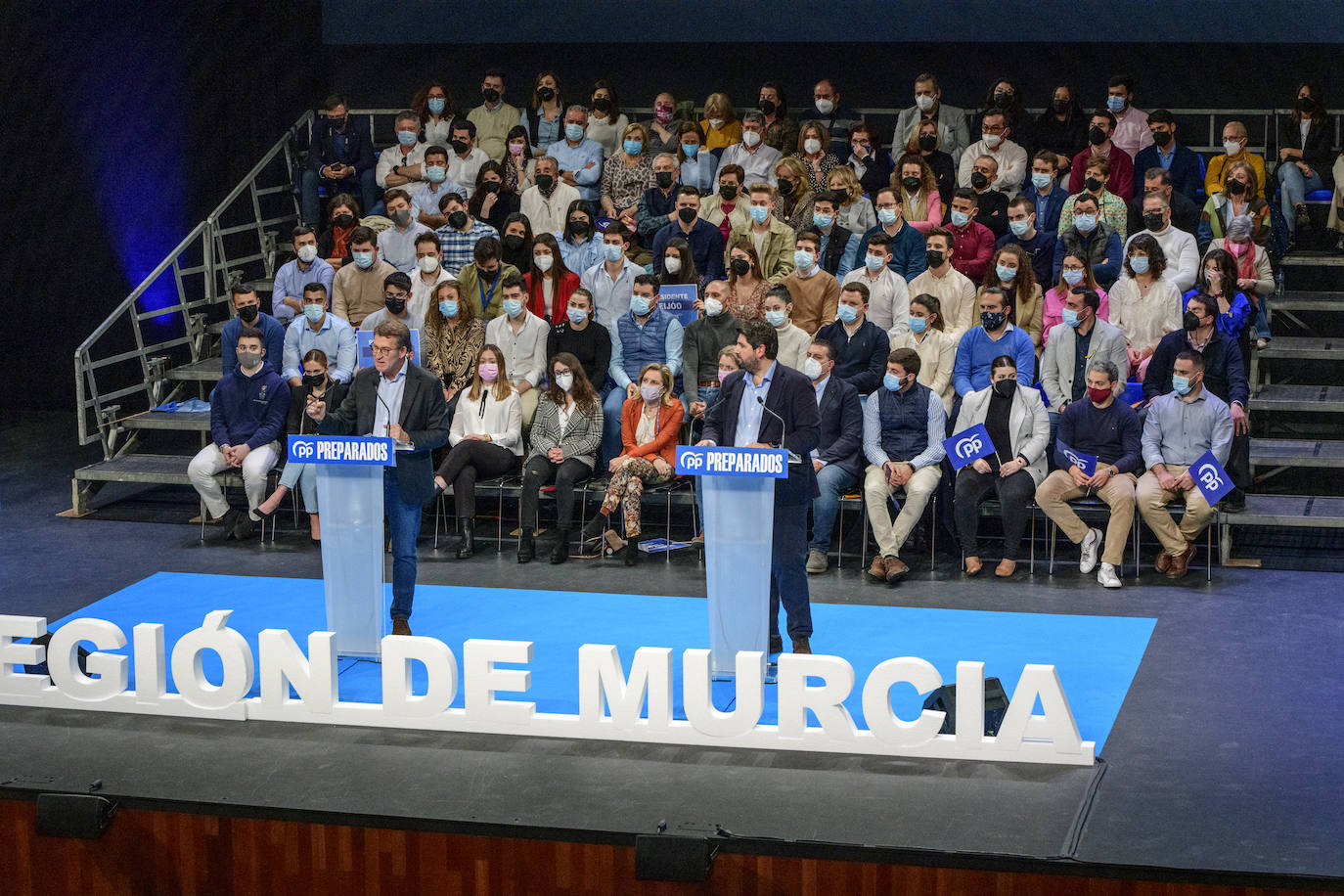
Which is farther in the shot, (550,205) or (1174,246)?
(550,205)

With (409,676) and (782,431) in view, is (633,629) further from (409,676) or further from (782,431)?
(409,676)

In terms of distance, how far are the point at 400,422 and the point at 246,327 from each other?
3152mm

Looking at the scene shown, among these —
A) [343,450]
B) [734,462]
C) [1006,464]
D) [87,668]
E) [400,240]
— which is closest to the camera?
[734,462]

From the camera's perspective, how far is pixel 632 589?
8461mm

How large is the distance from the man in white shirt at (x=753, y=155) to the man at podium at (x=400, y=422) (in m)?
4.59

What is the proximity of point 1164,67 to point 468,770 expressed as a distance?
8.69 m

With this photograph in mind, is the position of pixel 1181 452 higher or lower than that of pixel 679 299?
lower

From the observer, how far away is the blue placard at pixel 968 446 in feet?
28.0

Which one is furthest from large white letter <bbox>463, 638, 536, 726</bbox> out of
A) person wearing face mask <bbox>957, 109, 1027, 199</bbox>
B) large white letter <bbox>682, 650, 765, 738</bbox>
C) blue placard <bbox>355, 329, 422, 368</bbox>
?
person wearing face mask <bbox>957, 109, 1027, 199</bbox>

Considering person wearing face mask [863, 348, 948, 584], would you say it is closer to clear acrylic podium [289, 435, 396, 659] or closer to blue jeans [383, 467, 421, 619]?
blue jeans [383, 467, 421, 619]

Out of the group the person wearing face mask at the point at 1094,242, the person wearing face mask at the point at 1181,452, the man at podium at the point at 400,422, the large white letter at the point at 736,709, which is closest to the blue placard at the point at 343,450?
the man at podium at the point at 400,422

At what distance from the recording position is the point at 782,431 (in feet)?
22.1

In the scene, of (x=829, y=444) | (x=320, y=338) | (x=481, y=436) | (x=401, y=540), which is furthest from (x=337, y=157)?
(x=401, y=540)

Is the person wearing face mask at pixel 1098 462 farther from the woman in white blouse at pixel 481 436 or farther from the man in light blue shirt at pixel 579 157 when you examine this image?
the man in light blue shirt at pixel 579 157
